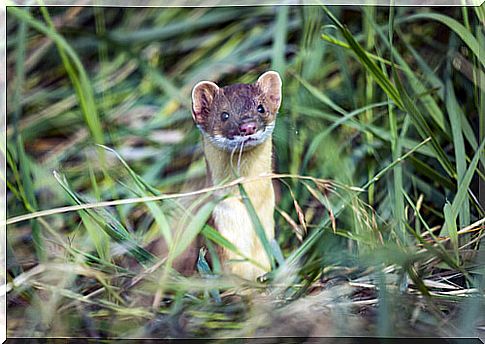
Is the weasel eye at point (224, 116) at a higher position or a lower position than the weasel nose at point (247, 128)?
higher

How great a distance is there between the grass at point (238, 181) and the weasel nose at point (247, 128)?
7cm

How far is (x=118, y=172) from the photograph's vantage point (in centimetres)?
124

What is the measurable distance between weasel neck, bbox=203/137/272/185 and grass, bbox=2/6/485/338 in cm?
3

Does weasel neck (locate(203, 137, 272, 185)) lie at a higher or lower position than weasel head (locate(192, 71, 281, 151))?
lower

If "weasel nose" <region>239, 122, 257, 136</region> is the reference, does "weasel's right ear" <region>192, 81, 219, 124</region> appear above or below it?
above

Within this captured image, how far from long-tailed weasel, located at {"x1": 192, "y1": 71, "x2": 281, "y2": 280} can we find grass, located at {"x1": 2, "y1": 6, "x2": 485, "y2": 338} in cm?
2

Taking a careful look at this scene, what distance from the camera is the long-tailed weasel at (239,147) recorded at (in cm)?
119

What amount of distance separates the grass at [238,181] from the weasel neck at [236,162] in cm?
3

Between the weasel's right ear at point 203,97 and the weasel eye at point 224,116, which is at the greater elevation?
the weasel's right ear at point 203,97

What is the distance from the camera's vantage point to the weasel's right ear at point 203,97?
47.4 inches

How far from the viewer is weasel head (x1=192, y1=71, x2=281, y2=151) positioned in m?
1.19

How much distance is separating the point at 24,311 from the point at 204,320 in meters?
0.25

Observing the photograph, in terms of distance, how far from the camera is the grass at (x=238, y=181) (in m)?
1.15

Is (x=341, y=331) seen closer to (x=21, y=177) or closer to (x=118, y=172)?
(x=118, y=172)
